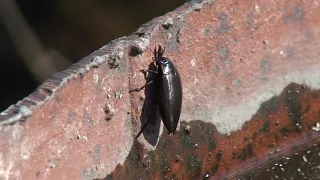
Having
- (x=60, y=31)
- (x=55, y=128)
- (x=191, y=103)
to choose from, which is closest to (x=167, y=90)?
(x=191, y=103)

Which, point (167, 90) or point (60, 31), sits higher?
point (60, 31)

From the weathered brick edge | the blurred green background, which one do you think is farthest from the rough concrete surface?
the blurred green background

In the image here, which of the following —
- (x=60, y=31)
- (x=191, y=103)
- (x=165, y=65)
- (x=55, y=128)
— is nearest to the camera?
(x=55, y=128)

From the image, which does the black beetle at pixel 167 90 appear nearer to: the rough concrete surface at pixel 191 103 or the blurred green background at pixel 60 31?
the rough concrete surface at pixel 191 103

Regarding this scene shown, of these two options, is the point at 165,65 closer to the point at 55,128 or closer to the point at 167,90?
the point at 167,90

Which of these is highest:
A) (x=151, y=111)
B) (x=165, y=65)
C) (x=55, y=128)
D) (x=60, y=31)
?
(x=60, y=31)

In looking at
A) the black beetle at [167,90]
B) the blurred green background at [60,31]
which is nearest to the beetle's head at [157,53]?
the black beetle at [167,90]

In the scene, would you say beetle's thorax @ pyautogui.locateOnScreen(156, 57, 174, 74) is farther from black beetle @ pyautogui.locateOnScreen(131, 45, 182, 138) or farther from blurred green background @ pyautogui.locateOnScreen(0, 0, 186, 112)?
blurred green background @ pyautogui.locateOnScreen(0, 0, 186, 112)
